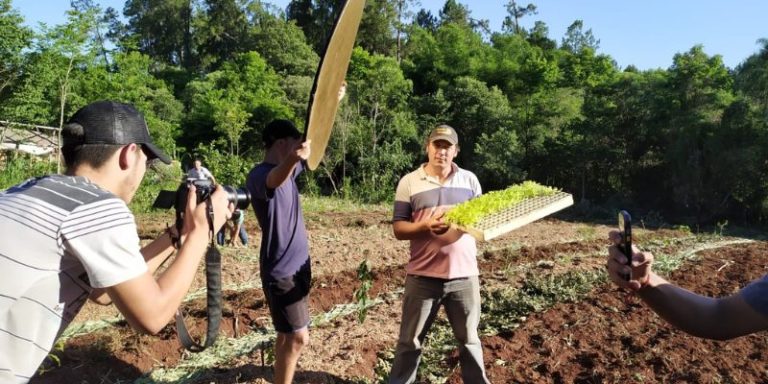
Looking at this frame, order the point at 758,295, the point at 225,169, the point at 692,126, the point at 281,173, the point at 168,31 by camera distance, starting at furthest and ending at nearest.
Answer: the point at 168,31 < the point at 225,169 < the point at 692,126 < the point at 281,173 < the point at 758,295

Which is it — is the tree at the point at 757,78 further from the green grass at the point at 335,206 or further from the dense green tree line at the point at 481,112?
the green grass at the point at 335,206

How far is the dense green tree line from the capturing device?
1680 cm

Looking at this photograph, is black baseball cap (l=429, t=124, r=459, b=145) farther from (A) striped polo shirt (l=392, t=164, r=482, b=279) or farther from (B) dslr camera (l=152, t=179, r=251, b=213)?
(B) dslr camera (l=152, t=179, r=251, b=213)

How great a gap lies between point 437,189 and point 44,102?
1761cm

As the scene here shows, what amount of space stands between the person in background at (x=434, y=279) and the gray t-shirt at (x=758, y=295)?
1.80 metres

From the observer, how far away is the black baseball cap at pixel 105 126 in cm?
161

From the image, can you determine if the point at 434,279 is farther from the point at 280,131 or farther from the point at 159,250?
the point at 159,250

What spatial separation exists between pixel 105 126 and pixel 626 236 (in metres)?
1.59

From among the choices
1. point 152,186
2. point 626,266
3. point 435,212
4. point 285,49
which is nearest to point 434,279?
point 435,212

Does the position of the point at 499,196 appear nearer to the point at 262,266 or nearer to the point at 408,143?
the point at 262,266

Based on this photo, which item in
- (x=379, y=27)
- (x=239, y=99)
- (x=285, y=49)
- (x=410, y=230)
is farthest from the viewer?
(x=379, y=27)

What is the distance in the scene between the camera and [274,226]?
10.7ft

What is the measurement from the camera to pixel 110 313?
5.71m

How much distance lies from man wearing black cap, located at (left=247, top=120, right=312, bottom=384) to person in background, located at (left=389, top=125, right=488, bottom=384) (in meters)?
0.68
